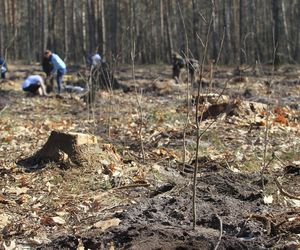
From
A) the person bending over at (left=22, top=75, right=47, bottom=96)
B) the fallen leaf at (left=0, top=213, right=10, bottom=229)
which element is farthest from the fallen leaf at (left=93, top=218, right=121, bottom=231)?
the person bending over at (left=22, top=75, right=47, bottom=96)

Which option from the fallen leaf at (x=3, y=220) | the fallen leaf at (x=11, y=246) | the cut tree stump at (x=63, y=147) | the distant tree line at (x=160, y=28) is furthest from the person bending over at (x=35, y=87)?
the distant tree line at (x=160, y=28)

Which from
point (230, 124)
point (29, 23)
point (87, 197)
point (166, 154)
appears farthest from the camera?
point (29, 23)

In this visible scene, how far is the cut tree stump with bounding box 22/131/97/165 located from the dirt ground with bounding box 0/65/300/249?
91 mm

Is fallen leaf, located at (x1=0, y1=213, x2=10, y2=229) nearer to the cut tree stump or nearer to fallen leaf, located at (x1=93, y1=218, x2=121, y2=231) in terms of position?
fallen leaf, located at (x1=93, y1=218, x2=121, y2=231)

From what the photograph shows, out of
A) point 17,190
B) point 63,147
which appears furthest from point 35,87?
point 17,190

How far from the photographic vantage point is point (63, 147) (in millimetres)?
6656

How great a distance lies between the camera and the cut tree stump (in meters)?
6.55

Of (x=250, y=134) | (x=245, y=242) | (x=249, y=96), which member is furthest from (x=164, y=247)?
(x=249, y=96)

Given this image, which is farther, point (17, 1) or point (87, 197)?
point (17, 1)

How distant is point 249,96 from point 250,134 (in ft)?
17.4

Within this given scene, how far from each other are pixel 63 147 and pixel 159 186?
1446 mm

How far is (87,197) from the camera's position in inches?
222

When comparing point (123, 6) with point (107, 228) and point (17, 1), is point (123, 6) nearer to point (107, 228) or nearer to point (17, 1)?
point (17, 1)

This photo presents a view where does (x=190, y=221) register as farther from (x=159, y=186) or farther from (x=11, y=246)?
(x=11, y=246)
